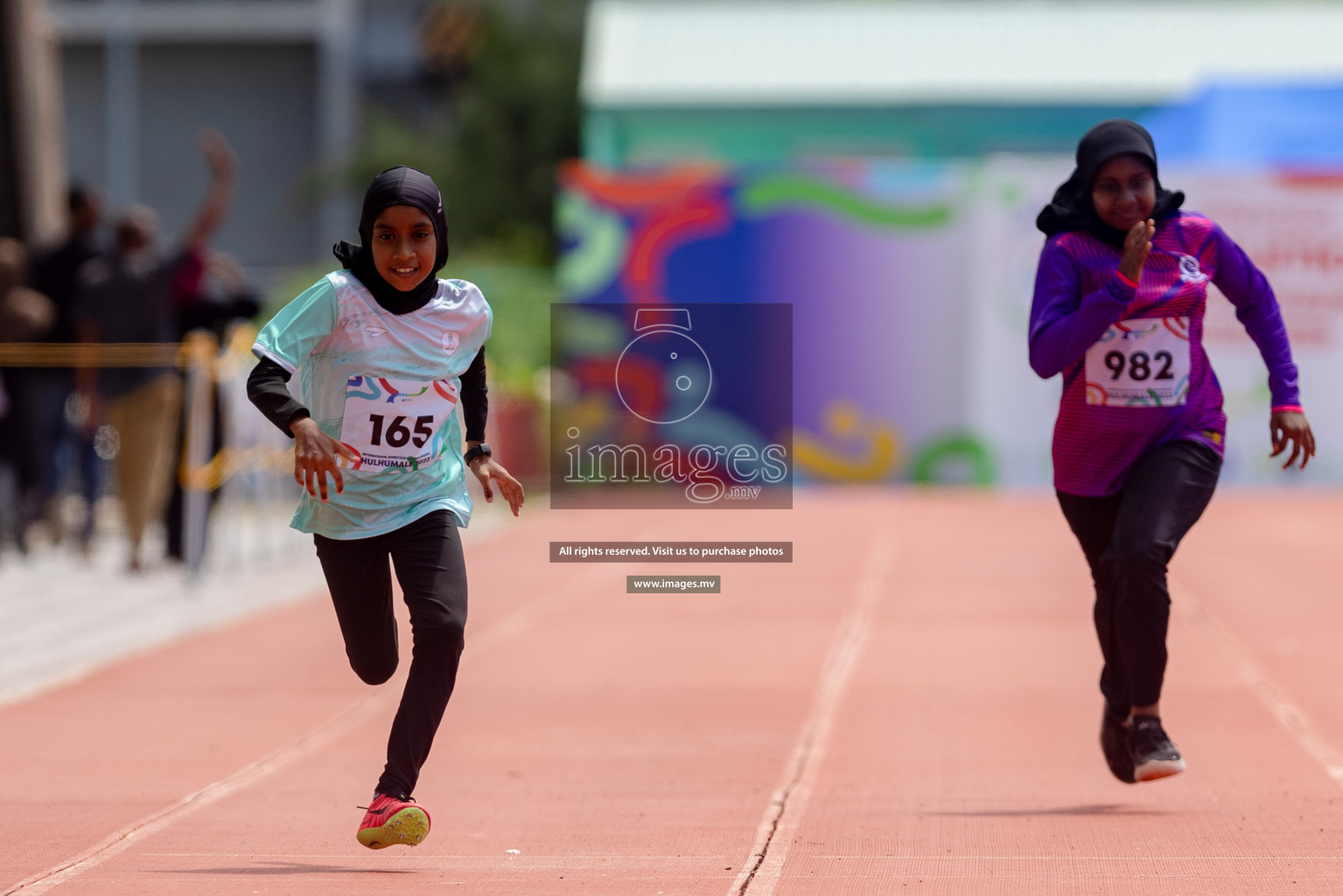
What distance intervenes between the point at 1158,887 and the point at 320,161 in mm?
47021

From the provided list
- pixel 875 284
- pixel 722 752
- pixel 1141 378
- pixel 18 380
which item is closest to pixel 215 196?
pixel 18 380

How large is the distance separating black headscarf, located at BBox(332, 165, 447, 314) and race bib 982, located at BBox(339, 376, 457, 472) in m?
0.21

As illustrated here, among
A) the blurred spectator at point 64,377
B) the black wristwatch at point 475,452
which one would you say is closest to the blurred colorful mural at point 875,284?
the blurred spectator at point 64,377

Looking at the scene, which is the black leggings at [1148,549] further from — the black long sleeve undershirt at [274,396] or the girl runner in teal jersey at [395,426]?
the black long sleeve undershirt at [274,396]

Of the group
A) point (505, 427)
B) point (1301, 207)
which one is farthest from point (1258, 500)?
point (505, 427)

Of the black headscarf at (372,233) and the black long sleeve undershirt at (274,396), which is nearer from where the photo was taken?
the black long sleeve undershirt at (274,396)

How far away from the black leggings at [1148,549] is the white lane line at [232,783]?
2.95 meters

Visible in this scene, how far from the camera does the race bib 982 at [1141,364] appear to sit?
630 centimetres

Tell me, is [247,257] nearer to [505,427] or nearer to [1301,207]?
[505,427]

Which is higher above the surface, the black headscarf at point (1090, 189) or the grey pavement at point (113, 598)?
the black headscarf at point (1090, 189)

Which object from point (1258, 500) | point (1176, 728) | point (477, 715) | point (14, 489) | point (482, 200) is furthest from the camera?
point (482, 200)

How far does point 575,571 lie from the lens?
15547 mm

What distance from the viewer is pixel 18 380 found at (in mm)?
14328

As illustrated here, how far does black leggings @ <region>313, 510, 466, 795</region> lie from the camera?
18.2 ft
